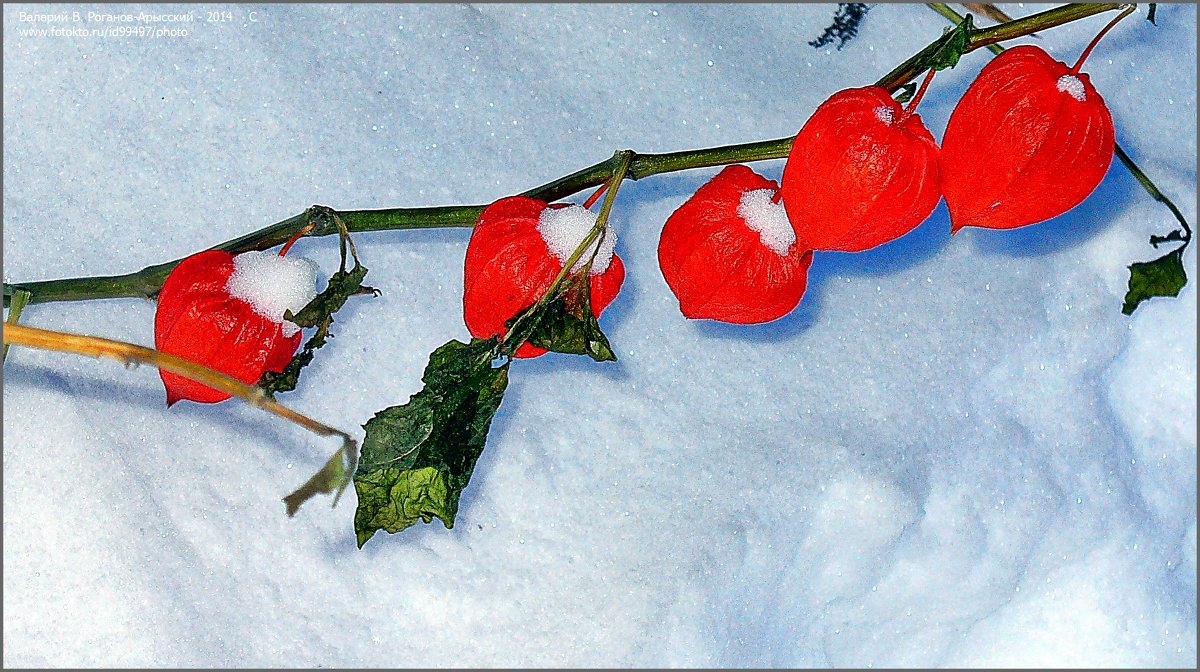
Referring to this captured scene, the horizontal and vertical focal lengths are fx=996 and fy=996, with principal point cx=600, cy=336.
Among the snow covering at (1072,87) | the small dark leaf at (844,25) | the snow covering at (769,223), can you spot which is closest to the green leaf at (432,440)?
the snow covering at (769,223)

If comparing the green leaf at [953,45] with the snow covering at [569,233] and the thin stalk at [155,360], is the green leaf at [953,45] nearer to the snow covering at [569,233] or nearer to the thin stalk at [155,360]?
the snow covering at [569,233]

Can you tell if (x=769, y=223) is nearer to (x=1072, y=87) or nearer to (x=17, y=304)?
(x=1072, y=87)

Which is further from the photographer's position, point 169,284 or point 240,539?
point 240,539

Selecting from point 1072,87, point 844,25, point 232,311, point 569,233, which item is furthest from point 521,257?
point 844,25

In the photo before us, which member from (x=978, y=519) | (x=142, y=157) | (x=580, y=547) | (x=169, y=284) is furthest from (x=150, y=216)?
(x=978, y=519)

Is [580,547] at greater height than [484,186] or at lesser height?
lesser

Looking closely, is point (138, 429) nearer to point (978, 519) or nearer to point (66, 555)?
point (66, 555)

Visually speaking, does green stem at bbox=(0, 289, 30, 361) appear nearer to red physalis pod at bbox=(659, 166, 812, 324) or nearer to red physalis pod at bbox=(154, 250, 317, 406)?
red physalis pod at bbox=(154, 250, 317, 406)
